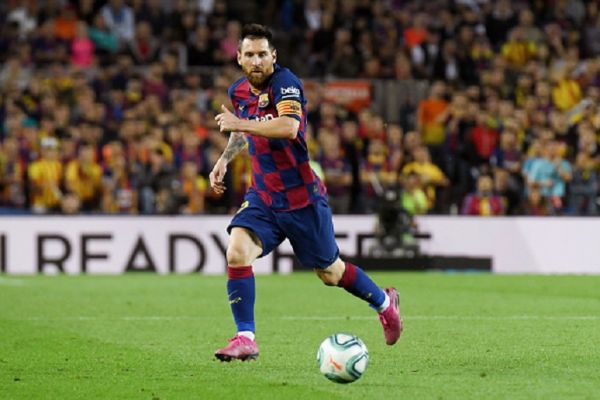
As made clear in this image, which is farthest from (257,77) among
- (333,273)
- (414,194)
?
(414,194)

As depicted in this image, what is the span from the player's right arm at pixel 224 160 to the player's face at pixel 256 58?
632mm

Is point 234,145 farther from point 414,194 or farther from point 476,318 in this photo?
point 414,194

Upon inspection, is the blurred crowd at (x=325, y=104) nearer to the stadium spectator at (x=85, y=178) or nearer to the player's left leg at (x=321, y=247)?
the stadium spectator at (x=85, y=178)

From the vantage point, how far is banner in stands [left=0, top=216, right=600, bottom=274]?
64.3 feet

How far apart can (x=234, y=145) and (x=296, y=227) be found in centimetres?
88

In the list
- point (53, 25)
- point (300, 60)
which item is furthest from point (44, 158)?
point (300, 60)

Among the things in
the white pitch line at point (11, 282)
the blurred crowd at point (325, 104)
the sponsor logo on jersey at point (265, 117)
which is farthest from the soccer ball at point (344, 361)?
the blurred crowd at point (325, 104)

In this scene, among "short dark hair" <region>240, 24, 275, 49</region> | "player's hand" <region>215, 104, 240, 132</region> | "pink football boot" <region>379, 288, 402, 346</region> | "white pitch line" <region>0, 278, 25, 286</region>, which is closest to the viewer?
"player's hand" <region>215, 104, 240, 132</region>

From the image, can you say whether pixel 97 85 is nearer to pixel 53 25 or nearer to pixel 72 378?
pixel 53 25

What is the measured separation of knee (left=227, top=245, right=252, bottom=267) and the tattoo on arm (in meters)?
0.82

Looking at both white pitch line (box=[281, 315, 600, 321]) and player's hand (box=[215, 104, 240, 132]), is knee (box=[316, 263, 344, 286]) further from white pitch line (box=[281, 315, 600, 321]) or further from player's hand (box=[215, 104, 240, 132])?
white pitch line (box=[281, 315, 600, 321])

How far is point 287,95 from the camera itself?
27.9 feet

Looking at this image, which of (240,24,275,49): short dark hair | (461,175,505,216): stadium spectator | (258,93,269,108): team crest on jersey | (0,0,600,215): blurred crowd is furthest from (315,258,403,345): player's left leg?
(461,175,505,216): stadium spectator

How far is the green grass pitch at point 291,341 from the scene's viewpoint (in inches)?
300
